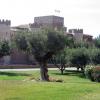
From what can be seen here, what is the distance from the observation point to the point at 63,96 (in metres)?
18.6

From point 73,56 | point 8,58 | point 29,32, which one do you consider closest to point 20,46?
point 29,32

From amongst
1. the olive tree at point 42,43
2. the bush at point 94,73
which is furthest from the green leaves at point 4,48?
the bush at point 94,73

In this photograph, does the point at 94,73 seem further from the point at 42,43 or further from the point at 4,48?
the point at 4,48

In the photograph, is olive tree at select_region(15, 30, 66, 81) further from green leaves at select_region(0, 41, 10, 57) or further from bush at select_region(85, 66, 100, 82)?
green leaves at select_region(0, 41, 10, 57)

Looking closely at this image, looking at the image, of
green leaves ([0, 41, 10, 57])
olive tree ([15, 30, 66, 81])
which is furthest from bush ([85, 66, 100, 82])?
green leaves ([0, 41, 10, 57])

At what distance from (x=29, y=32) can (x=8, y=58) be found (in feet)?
170

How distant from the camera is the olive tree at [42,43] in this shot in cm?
3644

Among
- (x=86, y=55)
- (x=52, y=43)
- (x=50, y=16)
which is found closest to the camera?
(x=52, y=43)

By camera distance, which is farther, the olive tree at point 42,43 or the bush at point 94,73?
the olive tree at point 42,43

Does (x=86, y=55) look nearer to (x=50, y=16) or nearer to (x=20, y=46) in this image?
(x=20, y=46)

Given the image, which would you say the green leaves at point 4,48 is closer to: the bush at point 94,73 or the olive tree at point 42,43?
the olive tree at point 42,43

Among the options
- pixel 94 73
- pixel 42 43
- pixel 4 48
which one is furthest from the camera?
pixel 4 48

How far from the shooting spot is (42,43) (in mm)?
36562

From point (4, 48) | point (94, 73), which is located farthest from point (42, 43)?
point (4, 48)
